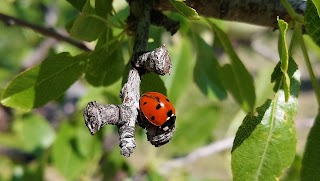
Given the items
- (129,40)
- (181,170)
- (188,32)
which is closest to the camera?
(129,40)

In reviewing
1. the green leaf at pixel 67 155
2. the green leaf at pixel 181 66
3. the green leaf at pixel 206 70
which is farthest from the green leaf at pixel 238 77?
the green leaf at pixel 67 155

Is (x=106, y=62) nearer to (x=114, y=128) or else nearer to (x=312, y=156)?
(x=312, y=156)

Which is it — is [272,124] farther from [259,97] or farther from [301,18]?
[259,97]

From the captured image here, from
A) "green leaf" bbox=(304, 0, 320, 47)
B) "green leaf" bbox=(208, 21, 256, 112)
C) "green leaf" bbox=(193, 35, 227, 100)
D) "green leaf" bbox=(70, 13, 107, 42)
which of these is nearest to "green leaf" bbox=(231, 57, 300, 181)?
"green leaf" bbox=(304, 0, 320, 47)

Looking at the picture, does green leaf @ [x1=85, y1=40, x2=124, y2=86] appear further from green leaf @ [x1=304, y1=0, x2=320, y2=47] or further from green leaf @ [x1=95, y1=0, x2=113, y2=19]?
green leaf @ [x1=304, y1=0, x2=320, y2=47]

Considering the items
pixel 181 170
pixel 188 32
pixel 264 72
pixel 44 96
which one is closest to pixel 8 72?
pixel 181 170

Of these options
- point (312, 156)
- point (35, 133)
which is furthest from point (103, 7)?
point (35, 133)
